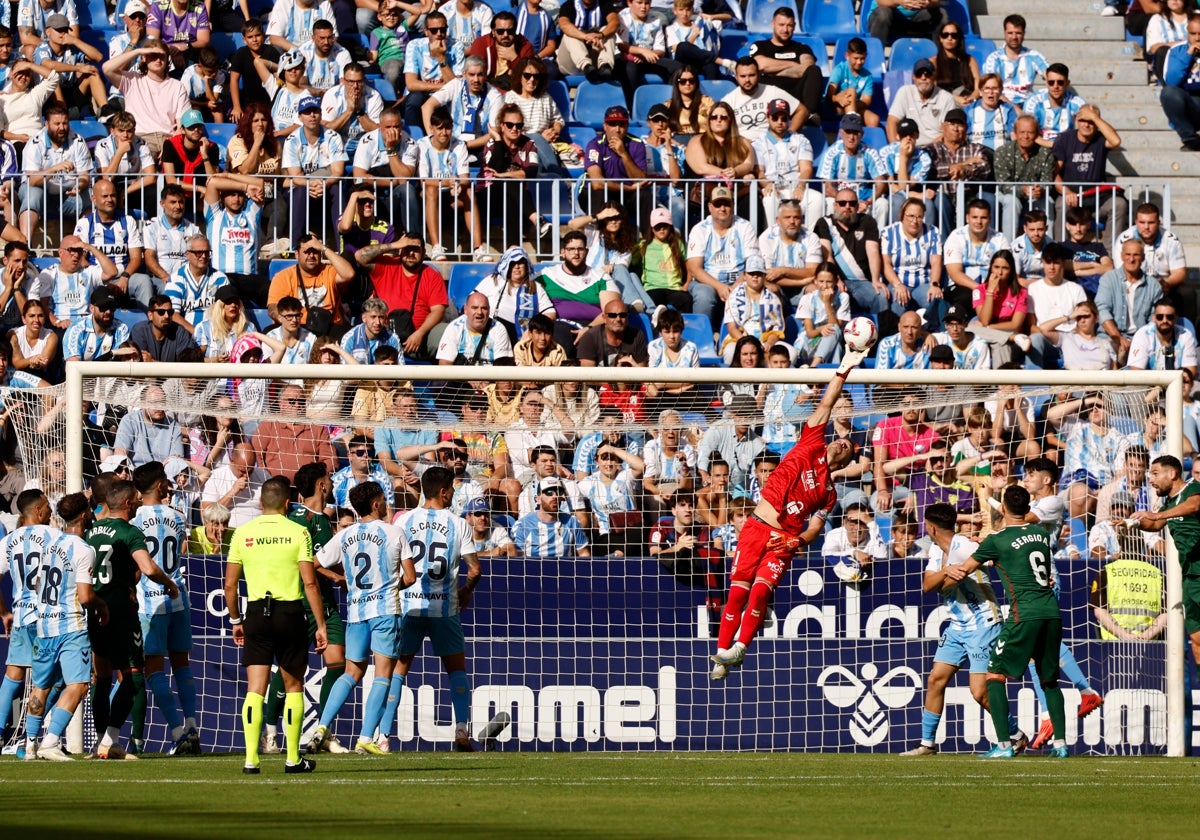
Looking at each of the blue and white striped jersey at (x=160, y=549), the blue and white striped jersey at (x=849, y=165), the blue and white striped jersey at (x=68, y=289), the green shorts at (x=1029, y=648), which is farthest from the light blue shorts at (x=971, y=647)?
the blue and white striped jersey at (x=68, y=289)

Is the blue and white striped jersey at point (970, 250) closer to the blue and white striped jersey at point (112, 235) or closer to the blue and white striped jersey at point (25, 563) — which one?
the blue and white striped jersey at point (112, 235)

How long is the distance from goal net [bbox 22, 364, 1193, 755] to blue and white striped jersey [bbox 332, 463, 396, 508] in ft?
0.10

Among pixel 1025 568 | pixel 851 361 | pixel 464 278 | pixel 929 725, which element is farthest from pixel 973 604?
pixel 464 278

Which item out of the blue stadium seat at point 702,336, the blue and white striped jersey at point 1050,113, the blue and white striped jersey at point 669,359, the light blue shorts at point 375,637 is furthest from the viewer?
the blue and white striped jersey at point 1050,113

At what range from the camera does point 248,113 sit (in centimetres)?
2091

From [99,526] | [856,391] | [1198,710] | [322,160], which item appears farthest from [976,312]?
[99,526]

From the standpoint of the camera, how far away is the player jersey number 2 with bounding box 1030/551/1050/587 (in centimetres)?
1438

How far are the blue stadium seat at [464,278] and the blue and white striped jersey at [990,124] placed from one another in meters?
5.96

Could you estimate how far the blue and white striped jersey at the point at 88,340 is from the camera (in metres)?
18.5

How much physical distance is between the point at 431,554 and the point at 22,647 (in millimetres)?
3049

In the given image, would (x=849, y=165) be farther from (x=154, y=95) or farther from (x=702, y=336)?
(x=154, y=95)

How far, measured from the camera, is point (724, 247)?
20719 mm

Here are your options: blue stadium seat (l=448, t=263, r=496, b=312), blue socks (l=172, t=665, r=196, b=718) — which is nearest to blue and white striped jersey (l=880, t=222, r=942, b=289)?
blue stadium seat (l=448, t=263, r=496, b=312)

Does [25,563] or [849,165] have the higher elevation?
[849,165]
